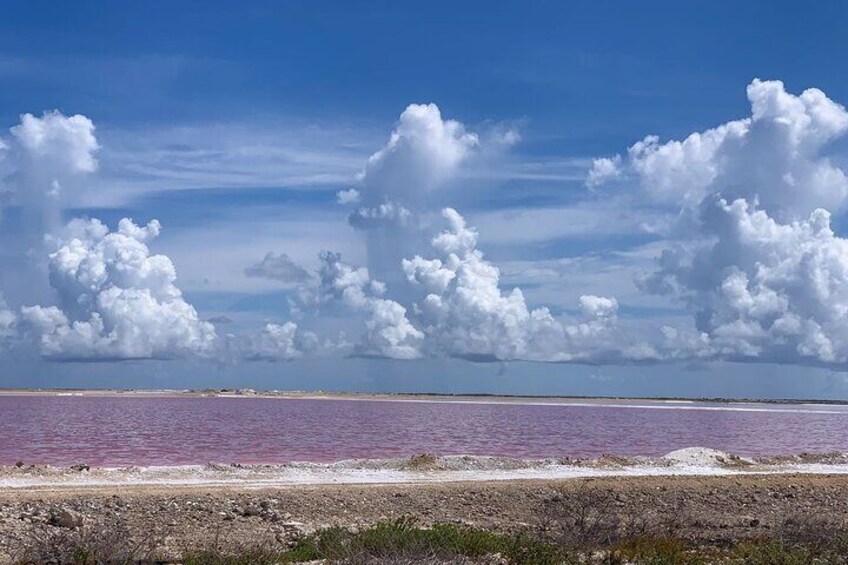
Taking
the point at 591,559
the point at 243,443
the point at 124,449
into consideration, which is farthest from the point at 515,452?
the point at 591,559

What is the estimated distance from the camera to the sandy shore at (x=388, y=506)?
16.5 metres

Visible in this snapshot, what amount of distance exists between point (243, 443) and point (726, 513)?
2153cm

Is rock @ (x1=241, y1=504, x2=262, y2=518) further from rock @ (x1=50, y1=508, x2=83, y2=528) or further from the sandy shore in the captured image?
rock @ (x1=50, y1=508, x2=83, y2=528)

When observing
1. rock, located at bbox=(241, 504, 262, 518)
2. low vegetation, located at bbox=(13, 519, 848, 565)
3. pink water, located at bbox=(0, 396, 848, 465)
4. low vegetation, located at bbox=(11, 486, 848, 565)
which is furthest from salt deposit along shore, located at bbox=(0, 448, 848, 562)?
pink water, located at bbox=(0, 396, 848, 465)

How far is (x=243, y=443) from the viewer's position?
36.9m

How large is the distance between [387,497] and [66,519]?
23.0 ft

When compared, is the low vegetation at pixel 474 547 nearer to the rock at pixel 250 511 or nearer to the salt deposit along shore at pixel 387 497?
the salt deposit along shore at pixel 387 497

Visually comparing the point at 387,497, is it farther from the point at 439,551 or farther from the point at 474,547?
the point at 439,551

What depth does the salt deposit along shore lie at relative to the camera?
16781 mm

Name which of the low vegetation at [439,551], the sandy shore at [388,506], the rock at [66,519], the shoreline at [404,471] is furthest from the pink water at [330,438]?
the low vegetation at [439,551]

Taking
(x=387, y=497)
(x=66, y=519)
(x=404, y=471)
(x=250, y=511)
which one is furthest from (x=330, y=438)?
(x=66, y=519)

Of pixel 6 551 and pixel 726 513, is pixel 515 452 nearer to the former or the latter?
pixel 726 513

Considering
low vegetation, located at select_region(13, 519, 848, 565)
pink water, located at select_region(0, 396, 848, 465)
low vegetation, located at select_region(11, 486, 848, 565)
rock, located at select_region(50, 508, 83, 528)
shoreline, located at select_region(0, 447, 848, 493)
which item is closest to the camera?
low vegetation, located at select_region(13, 519, 848, 565)

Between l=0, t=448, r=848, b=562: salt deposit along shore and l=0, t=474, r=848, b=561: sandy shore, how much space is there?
0.04m
